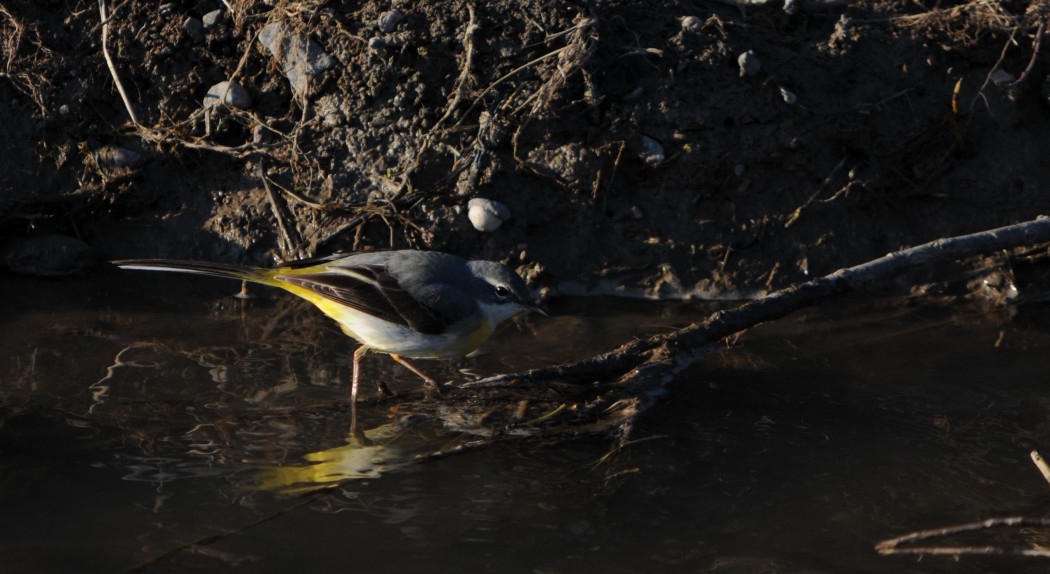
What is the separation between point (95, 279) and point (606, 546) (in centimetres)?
535

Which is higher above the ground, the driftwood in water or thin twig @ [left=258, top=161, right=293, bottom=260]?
thin twig @ [left=258, top=161, right=293, bottom=260]

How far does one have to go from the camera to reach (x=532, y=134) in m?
8.88

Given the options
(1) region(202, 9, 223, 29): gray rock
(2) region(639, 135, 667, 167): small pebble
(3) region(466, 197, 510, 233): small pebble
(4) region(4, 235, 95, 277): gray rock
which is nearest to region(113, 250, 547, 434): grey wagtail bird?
(3) region(466, 197, 510, 233): small pebble

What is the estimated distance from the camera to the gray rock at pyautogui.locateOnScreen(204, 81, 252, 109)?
30.2ft

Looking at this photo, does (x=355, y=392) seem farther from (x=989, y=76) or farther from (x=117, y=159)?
(x=989, y=76)

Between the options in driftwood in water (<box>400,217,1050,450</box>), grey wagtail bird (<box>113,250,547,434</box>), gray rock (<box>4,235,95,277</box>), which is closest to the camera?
driftwood in water (<box>400,217,1050,450</box>)

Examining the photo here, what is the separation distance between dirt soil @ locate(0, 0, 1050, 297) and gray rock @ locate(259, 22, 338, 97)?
1.0 inches

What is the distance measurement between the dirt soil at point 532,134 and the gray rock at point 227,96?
0.08ft

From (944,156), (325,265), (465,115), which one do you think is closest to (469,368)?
(325,265)

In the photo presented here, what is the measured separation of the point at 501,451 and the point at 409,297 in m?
1.28

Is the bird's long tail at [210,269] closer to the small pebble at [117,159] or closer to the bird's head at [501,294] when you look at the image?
the bird's head at [501,294]

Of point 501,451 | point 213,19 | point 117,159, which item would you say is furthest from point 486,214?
point 117,159

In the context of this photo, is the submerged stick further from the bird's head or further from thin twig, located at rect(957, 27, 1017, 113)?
thin twig, located at rect(957, 27, 1017, 113)

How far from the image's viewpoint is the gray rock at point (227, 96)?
9.20 meters
